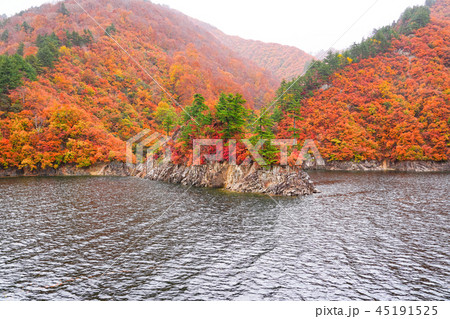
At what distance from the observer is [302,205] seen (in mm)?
30812

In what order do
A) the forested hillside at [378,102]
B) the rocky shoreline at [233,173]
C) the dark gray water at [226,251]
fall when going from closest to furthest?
the dark gray water at [226,251] → the rocky shoreline at [233,173] → the forested hillside at [378,102]

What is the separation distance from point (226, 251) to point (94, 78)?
10490 cm

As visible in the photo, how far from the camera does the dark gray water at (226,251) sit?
12234 mm

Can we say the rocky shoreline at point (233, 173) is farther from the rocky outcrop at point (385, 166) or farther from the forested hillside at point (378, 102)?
the forested hillside at point (378, 102)

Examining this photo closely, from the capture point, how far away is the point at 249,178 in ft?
135

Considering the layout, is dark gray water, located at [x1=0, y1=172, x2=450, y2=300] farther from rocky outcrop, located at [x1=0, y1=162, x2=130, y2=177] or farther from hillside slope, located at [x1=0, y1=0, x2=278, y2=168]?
rocky outcrop, located at [x1=0, y1=162, x2=130, y2=177]

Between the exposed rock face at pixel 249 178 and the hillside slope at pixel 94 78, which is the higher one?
the hillside slope at pixel 94 78

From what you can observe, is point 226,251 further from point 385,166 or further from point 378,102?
point 378,102

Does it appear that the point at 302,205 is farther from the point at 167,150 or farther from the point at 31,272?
the point at 167,150

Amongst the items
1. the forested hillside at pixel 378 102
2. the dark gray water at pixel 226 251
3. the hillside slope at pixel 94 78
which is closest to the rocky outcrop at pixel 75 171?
the hillside slope at pixel 94 78

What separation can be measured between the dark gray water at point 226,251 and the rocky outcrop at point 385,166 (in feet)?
156

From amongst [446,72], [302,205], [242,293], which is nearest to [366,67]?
[446,72]

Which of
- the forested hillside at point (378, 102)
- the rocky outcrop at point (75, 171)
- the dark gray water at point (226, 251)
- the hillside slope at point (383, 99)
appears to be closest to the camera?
the dark gray water at point (226, 251)

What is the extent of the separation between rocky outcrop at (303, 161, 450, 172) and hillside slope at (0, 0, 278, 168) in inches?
2014
